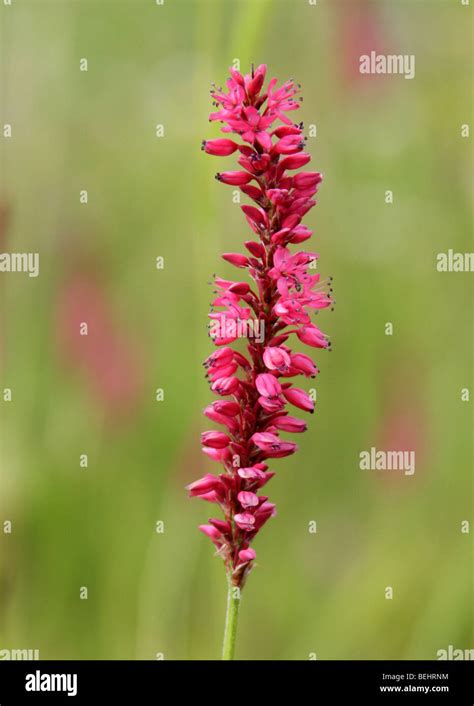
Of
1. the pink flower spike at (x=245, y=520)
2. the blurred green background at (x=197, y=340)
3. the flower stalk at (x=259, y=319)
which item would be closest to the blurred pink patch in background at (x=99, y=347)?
the blurred green background at (x=197, y=340)

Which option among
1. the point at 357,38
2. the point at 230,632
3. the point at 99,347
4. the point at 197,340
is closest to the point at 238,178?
the point at 230,632

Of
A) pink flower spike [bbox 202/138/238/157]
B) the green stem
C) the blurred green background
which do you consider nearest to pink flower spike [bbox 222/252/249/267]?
pink flower spike [bbox 202/138/238/157]

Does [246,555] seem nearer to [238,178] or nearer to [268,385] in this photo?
[268,385]

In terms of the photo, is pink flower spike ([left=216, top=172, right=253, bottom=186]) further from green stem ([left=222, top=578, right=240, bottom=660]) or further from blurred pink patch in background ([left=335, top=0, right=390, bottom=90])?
blurred pink patch in background ([left=335, top=0, right=390, bottom=90])

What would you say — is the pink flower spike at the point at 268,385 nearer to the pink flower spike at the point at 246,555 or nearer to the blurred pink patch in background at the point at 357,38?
the pink flower spike at the point at 246,555

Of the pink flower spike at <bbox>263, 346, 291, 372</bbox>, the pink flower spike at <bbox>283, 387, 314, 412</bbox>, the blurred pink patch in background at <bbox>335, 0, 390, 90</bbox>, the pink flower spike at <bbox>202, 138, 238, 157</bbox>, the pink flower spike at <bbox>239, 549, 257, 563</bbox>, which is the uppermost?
the blurred pink patch in background at <bbox>335, 0, 390, 90</bbox>
